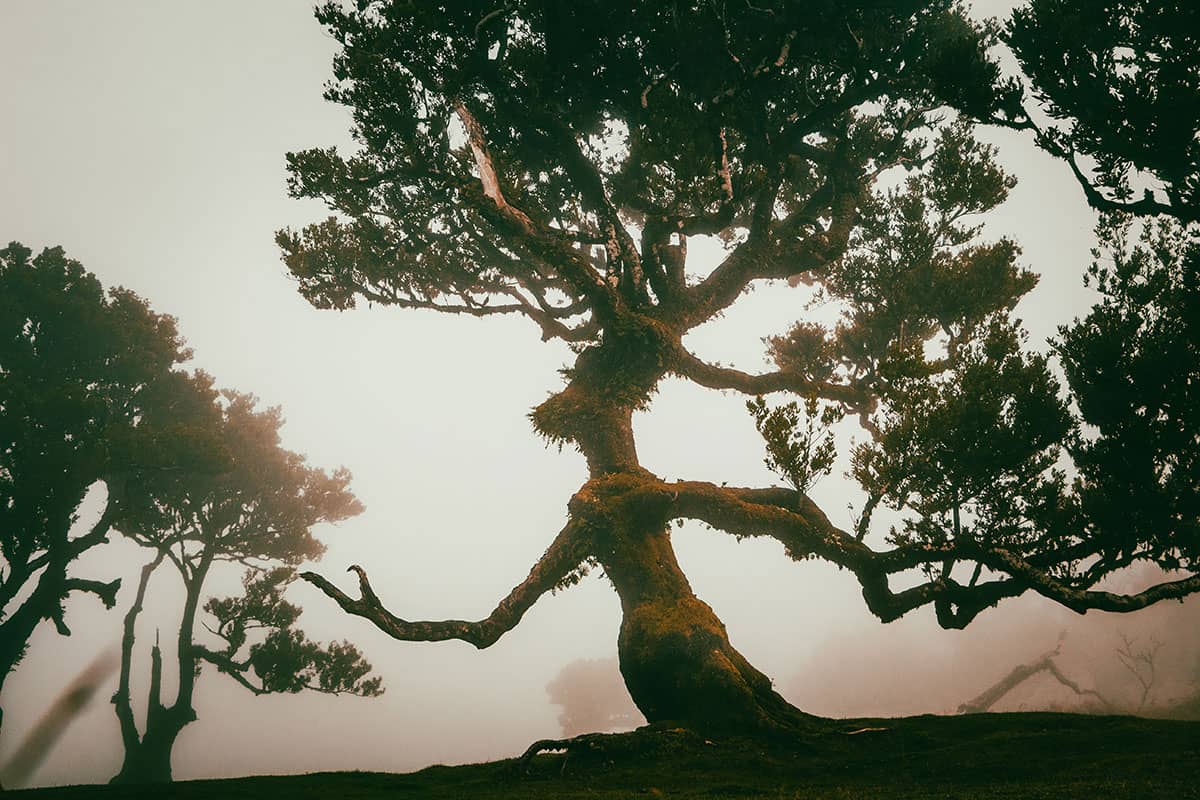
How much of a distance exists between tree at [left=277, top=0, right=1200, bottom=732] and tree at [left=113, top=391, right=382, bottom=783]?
530 inches

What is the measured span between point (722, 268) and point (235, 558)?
2476cm

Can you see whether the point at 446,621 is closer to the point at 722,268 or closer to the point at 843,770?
the point at 843,770

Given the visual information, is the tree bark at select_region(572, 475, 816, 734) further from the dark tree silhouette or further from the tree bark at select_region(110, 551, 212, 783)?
the tree bark at select_region(110, 551, 212, 783)

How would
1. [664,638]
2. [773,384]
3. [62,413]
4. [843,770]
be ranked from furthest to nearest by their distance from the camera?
[62,413], [773,384], [664,638], [843,770]

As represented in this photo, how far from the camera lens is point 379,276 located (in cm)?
1758

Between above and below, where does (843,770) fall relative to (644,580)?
below

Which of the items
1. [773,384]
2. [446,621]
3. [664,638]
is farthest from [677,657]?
[773,384]

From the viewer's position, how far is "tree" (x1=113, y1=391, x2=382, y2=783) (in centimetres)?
2220

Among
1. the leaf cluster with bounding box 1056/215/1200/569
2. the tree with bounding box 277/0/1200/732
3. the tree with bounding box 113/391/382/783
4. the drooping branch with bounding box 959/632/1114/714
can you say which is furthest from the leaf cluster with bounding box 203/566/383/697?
the drooping branch with bounding box 959/632/1114/714

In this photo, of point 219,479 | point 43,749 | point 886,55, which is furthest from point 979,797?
point 43,749

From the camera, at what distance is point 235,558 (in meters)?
27.0

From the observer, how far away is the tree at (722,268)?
11.9m

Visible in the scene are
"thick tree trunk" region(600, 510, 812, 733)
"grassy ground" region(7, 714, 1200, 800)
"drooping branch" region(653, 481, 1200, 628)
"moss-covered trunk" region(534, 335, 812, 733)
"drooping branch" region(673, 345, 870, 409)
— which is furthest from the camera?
"drooping branch" region(673, 345, 870, 409)

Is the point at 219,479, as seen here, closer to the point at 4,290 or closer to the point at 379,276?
the point at 4,290
